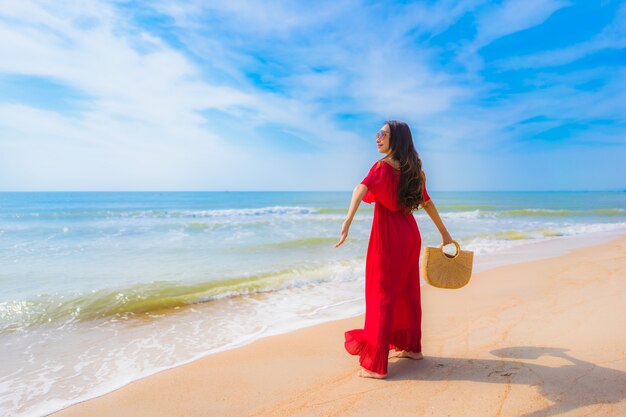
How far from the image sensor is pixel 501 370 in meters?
3.00

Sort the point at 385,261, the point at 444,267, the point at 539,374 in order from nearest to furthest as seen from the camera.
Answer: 1. the point at 539,374
2. the point at 385,261
3. the point at 444,267

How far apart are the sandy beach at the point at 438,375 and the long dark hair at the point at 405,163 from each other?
4.72 feet

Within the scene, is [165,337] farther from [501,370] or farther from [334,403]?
[501,370]

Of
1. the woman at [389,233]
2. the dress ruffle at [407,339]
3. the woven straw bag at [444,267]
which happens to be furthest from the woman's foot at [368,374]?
the woven straw bag at [444,267]

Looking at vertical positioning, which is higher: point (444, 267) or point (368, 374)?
point (444, 267)

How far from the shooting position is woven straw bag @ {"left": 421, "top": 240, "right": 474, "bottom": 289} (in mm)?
3168

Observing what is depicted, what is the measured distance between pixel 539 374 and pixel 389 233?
5.19 feet

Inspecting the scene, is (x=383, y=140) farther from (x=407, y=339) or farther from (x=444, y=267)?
(x=407, y=339)

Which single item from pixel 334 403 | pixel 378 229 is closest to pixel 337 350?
pixel 334 403

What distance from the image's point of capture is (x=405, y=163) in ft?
9.62

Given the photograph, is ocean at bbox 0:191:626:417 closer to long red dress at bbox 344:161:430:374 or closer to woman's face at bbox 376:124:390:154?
long red dress at bbox 344:161:430:374

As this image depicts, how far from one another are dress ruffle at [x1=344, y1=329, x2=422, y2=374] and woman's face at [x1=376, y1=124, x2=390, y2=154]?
158 centimetres

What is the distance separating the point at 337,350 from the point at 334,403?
1081 millimetres

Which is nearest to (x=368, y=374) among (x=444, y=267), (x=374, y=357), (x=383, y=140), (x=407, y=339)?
(x=374, y=357)
